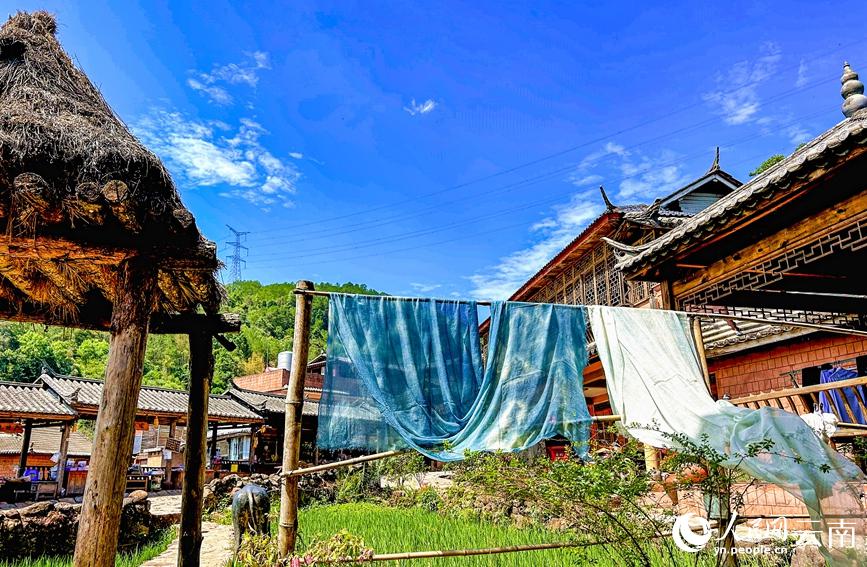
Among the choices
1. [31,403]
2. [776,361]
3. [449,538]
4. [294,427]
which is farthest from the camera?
[31,403]

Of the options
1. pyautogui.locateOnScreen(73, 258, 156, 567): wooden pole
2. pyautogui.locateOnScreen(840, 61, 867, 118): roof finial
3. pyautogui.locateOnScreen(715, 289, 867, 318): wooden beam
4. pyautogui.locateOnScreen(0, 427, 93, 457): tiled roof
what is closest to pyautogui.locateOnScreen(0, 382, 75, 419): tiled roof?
pyautogui.locateOnScreen(0, 427, 93, 457): tiled roof

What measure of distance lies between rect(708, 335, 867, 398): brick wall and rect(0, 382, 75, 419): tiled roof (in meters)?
14.7

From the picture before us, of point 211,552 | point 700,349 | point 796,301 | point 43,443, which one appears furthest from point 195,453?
point 43,443

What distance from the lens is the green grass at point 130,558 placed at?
21.1 ft

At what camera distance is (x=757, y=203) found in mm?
4102

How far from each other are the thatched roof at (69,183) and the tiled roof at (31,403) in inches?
396

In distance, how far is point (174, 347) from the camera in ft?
176

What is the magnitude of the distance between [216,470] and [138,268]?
1633 centimetres

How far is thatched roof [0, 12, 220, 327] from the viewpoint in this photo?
3.73 metres

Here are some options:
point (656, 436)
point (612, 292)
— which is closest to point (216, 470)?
point (612, 292)

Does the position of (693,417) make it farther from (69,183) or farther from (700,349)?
(69,183)

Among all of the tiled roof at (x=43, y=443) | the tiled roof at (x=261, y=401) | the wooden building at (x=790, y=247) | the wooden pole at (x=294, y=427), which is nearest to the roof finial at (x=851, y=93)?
the wooden building at (x=790, y=247)

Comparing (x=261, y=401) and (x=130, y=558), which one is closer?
(x=130, y=558)

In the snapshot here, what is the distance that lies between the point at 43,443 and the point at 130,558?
77.9 ft
